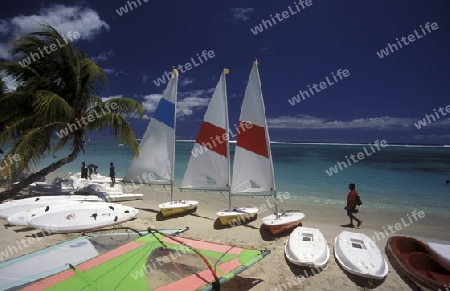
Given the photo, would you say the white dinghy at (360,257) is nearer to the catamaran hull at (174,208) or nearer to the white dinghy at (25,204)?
the catamaran hull at (174,208)

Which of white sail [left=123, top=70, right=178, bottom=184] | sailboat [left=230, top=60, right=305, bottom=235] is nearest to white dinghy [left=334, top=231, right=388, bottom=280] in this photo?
sailboat [left=230, top=60, right=305, bottom=235]

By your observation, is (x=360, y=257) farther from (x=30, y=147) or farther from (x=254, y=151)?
(x=30, y=147)

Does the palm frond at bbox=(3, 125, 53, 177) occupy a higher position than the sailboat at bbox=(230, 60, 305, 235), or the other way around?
the palm frond at bbox=(3, 125, 53, 177)

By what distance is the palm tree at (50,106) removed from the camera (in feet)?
33.2

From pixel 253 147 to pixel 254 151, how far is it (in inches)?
6.9

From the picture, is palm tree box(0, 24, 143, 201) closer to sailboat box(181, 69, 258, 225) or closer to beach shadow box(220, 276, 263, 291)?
sailboat box(181, 69, 258, 225)

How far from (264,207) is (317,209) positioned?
3.33 m

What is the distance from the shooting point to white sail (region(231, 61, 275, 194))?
10.3 meters

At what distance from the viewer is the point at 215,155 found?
1120 cm

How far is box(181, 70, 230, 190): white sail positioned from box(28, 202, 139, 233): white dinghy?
3.24 metres

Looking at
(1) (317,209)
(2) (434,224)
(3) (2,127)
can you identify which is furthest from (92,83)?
(2) (434,224)

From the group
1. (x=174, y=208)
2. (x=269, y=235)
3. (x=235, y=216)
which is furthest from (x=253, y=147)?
(x=174, y=208)

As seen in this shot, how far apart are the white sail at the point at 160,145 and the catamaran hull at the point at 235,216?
359cm

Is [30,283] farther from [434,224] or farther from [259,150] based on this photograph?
[434,224]
